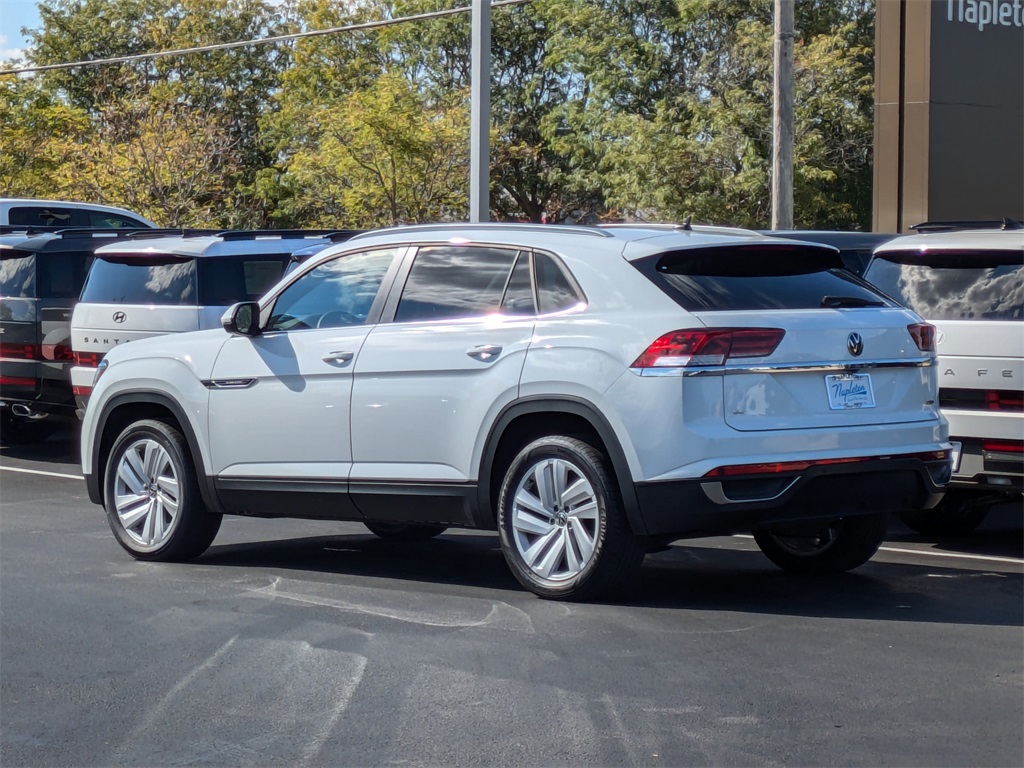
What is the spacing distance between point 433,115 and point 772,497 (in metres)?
33.8

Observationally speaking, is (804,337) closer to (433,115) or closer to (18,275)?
(18,275)

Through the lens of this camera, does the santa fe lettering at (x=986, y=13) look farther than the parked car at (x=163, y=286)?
Yes

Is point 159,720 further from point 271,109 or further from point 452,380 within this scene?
point 271,109

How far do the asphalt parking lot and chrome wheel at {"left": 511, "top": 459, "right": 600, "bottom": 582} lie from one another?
0.68 ft

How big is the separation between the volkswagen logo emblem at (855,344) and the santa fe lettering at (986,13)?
42.7 ft

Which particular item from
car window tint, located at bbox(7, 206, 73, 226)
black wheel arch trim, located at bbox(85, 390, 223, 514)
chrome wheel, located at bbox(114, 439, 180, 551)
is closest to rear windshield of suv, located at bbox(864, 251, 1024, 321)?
black wheel arch trim, located at bbox(85, 390, 223, 514)

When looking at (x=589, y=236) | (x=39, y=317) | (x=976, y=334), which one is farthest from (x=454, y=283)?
(x=39, y=317)

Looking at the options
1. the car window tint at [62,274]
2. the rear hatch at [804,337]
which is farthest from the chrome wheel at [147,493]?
the car window tint at [62,274]

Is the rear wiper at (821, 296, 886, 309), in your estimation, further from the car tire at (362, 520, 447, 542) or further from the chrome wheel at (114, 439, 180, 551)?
the chrome wheel at (114, 439, 180, 551)

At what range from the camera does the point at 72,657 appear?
618cm

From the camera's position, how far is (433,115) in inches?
1550

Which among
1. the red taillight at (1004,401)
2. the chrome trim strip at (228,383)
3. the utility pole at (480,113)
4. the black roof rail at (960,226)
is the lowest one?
the red taillight at (1004,401)

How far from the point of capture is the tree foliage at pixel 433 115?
1515 inches

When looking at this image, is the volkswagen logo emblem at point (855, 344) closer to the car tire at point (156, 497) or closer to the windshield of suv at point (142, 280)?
the car tire at point (156, 497)
